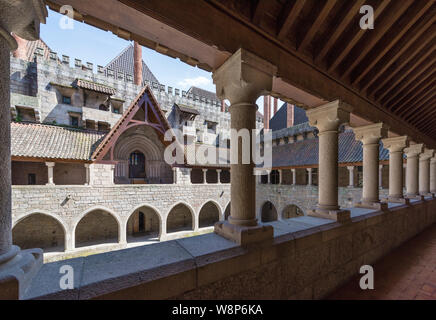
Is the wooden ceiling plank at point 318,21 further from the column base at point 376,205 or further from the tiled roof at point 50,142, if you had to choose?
the tiled roof at point 50,142

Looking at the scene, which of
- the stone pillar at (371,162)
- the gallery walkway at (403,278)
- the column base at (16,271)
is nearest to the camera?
the column base at (16,271)

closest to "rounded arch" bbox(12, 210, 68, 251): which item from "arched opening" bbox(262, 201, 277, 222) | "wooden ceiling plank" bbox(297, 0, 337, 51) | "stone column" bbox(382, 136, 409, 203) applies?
"wooden ceiling plank" bbox(297, 0, 337, 51)

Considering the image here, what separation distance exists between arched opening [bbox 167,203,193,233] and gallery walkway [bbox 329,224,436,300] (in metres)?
10.6

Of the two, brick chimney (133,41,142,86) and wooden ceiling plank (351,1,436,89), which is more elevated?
brick chimney (133,41,142,86)

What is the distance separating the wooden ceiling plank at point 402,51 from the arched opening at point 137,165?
11.4m

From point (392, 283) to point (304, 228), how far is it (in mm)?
1550

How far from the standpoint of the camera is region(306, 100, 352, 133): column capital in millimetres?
2680

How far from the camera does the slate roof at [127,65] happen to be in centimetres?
1533

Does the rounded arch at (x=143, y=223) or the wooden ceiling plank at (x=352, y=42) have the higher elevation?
the wooden ceiling plank at (x=352, y=42)

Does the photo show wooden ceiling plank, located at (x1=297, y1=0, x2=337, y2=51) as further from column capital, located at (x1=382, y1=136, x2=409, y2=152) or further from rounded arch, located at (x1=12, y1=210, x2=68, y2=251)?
rounded arch, located at (x1=12, y1=210, x2=68, y2=251)

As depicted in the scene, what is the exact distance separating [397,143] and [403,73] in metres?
2.35

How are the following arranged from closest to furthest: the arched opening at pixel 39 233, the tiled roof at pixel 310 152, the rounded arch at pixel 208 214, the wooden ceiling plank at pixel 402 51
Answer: the wooden ceiling plank at pixel 402 51 → the arched opening at pixel 39 233 → the tiled roof at pixel 310 152 → the rounded arch at pixel 208 214

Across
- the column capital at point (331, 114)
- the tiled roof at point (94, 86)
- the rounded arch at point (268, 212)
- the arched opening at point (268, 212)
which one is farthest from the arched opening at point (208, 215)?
the column capital at point (331, 114)
